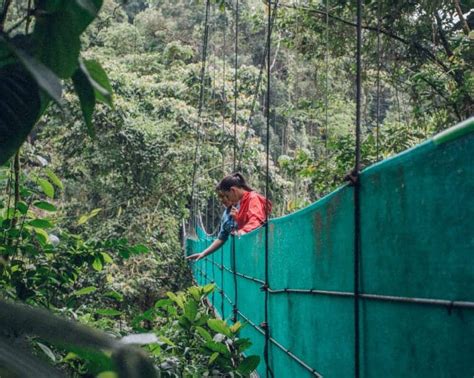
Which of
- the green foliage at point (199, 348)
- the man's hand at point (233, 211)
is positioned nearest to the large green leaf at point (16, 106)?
the green foliage at point (199, 348)

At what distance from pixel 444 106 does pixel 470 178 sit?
4215 millimetres

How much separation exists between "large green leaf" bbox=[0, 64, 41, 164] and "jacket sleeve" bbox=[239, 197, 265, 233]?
301 centimetres

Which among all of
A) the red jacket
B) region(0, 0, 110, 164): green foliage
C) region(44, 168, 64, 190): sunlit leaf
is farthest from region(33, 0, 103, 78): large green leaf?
the red jacket

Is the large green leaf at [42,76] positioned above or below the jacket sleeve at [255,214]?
below

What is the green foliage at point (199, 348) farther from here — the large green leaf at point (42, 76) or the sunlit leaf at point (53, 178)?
the large green leaf at point (42, 76)

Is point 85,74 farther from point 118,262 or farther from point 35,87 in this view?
point 118,262

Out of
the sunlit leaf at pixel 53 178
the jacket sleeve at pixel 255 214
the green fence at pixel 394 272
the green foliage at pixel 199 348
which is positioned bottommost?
the green foliage at pixel 199 348

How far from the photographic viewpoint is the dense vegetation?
0.93 feet

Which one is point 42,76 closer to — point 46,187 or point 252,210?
point 46,187

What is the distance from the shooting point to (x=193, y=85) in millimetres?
9703

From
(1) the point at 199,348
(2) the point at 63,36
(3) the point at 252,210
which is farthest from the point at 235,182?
(2) the point at 63,36

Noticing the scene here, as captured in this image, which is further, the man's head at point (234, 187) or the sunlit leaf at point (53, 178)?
the man's head at point (234, 187)

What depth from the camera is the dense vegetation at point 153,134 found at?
0.93 feet

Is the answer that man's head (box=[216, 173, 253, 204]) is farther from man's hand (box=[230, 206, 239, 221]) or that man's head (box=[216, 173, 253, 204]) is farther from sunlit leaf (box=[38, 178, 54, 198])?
sunlit leaf (box=[38, 178, 54, 198])
